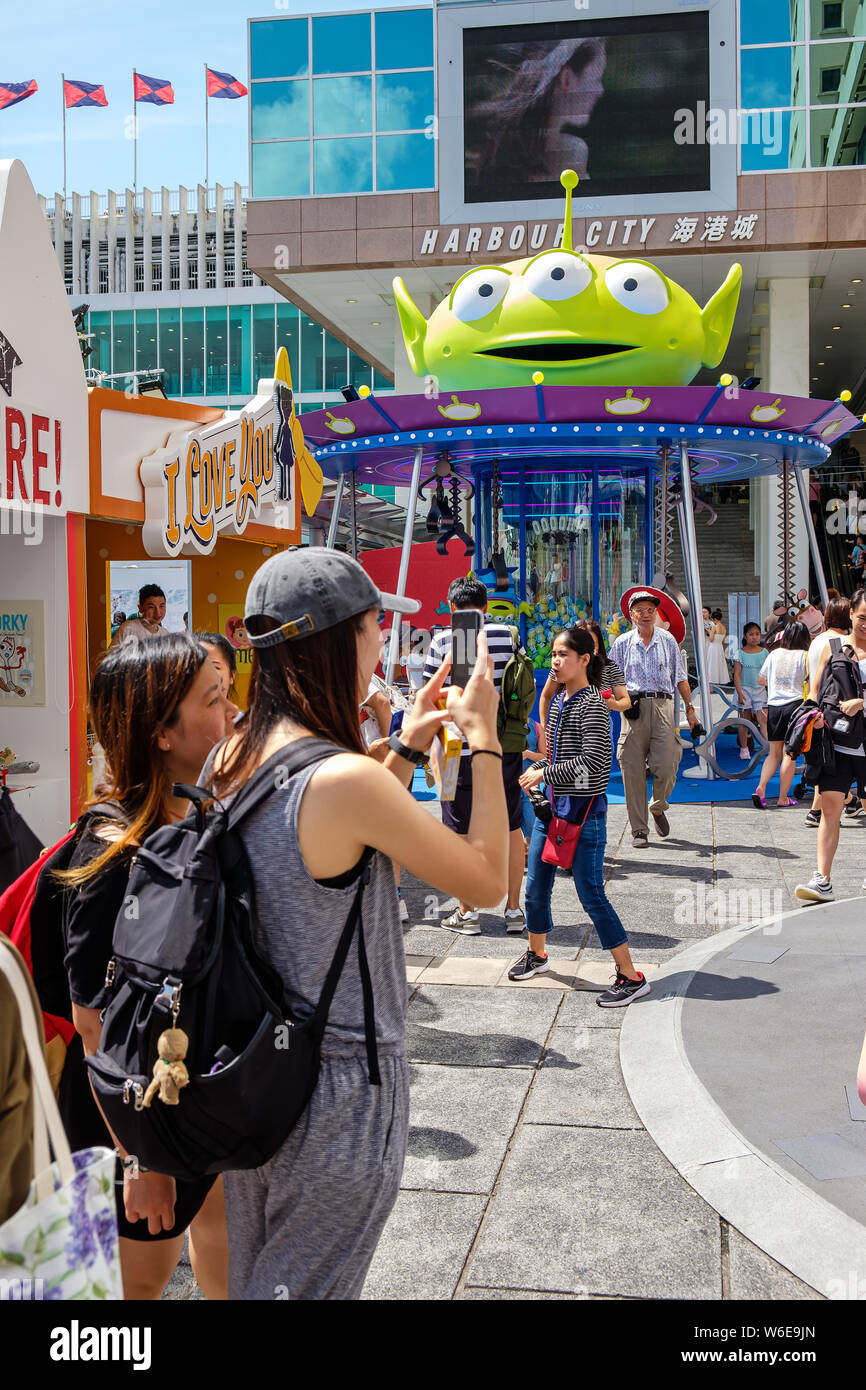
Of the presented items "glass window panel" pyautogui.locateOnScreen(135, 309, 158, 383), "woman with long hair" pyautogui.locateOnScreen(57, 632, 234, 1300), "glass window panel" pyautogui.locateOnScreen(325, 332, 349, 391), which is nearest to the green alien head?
Result: "woman with long hair" pyautogui.locateOnScreen(57, 632, 234, 1300)

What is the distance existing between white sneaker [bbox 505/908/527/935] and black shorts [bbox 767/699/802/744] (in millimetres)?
4190

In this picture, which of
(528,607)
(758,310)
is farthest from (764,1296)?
(758,310)

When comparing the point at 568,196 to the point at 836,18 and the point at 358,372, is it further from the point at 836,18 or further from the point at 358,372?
the point at 358,372

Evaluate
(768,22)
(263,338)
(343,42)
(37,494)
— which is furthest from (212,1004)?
(263,338)

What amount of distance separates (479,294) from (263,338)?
115 ft

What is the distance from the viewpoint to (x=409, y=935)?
6.66 m

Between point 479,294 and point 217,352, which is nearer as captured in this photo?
point 479,294

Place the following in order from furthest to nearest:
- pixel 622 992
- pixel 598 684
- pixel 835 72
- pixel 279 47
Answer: pixel 279 47 < pixel 835 72 < pixel 598 684 < pixel 622 992

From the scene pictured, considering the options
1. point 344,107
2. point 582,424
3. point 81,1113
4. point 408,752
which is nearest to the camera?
point 408,752

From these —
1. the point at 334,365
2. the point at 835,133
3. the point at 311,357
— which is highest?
the point at 311,357

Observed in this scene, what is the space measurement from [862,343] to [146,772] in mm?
31494

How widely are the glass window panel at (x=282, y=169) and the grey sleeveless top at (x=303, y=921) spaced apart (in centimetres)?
2539

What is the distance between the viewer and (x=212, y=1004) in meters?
1.79
